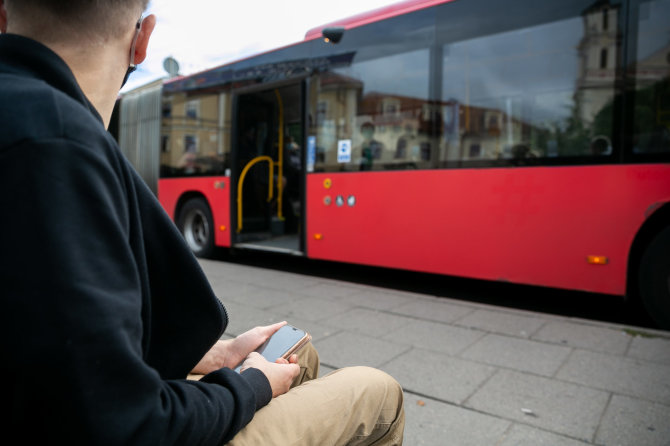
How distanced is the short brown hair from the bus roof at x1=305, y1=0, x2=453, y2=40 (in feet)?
17.6

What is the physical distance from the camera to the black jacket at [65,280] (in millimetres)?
729

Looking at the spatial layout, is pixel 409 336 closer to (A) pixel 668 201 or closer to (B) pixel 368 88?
(A) pixel 668 201

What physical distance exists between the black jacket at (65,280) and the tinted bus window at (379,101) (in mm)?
5179

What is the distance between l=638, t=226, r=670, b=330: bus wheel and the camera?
14.5 ft

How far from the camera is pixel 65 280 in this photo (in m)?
0.73

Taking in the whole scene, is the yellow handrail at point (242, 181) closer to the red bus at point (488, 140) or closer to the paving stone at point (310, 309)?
the red bus at point (488, 140)

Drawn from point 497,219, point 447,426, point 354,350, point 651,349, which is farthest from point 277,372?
point 497,219

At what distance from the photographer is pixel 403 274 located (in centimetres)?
719

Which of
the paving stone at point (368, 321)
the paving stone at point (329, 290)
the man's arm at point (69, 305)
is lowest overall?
the paving stone at point (329, 290)

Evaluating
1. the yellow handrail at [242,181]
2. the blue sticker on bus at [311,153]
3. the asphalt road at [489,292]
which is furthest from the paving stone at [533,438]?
the yellow handrail at [242,181]

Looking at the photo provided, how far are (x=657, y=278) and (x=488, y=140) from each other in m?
2.02

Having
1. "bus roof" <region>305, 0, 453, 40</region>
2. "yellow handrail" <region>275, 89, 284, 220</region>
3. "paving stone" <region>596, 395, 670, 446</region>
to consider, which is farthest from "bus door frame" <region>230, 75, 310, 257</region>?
"paving stone" <region>596, 395, 670, 446</region>

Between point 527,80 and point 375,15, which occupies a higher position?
point 375,15

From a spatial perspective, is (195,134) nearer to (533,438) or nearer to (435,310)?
(435,310)
